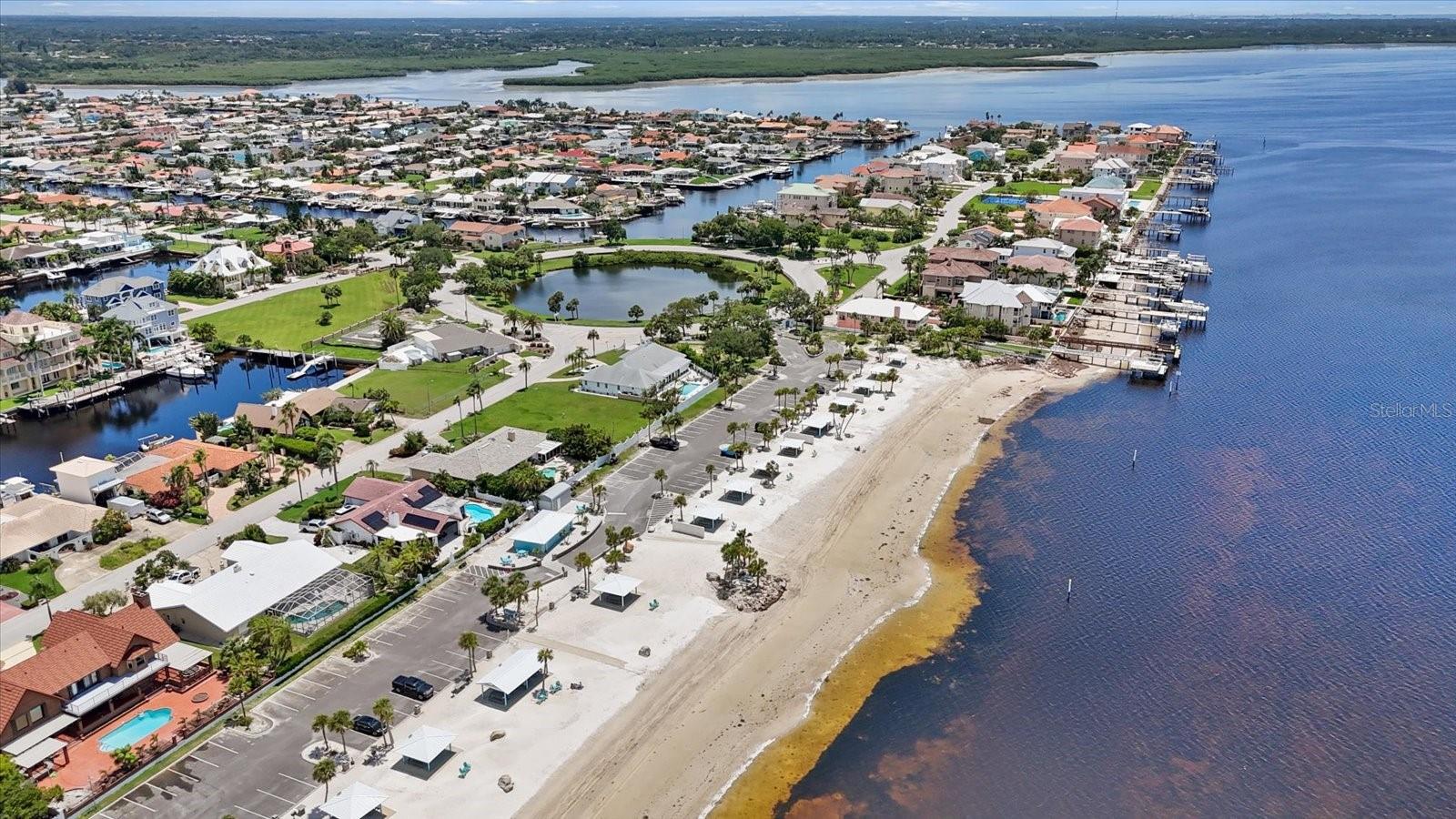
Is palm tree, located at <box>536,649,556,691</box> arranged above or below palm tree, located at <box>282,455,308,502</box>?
below

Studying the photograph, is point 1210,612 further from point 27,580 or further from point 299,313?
point 299,313

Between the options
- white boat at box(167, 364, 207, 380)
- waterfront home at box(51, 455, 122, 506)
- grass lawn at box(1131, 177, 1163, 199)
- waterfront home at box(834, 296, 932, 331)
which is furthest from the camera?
grass lawn at box(1131, 177, 1163, 199)

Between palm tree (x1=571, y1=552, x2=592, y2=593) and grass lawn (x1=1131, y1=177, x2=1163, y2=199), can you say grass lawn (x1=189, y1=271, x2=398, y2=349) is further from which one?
grass lawn (x1=1131, y1=177, x2=1163, y2=199)

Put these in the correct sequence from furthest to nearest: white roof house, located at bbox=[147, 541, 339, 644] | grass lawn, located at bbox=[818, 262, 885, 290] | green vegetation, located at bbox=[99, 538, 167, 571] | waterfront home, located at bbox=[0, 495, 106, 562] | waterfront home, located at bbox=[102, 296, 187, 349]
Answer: grass lawn, located at bbox=[818, 262, 885, 290], waterfront home, located at bbox=[102, 296, 187, 349], waterfront home, located at bbox=[0, 495, 106, 562], green vegetation, located at bbox=[99, 538, 167, 571], white roof house, located at bbox=[147, 541, 339, 644]

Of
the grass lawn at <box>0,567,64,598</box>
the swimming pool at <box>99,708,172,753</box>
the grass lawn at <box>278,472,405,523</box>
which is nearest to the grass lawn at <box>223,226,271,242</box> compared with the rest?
the grass lawn at <box>278,472,405,523</box>

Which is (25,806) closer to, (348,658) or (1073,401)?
(348,658)

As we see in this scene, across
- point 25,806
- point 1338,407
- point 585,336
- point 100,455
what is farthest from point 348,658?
point 1338,407
